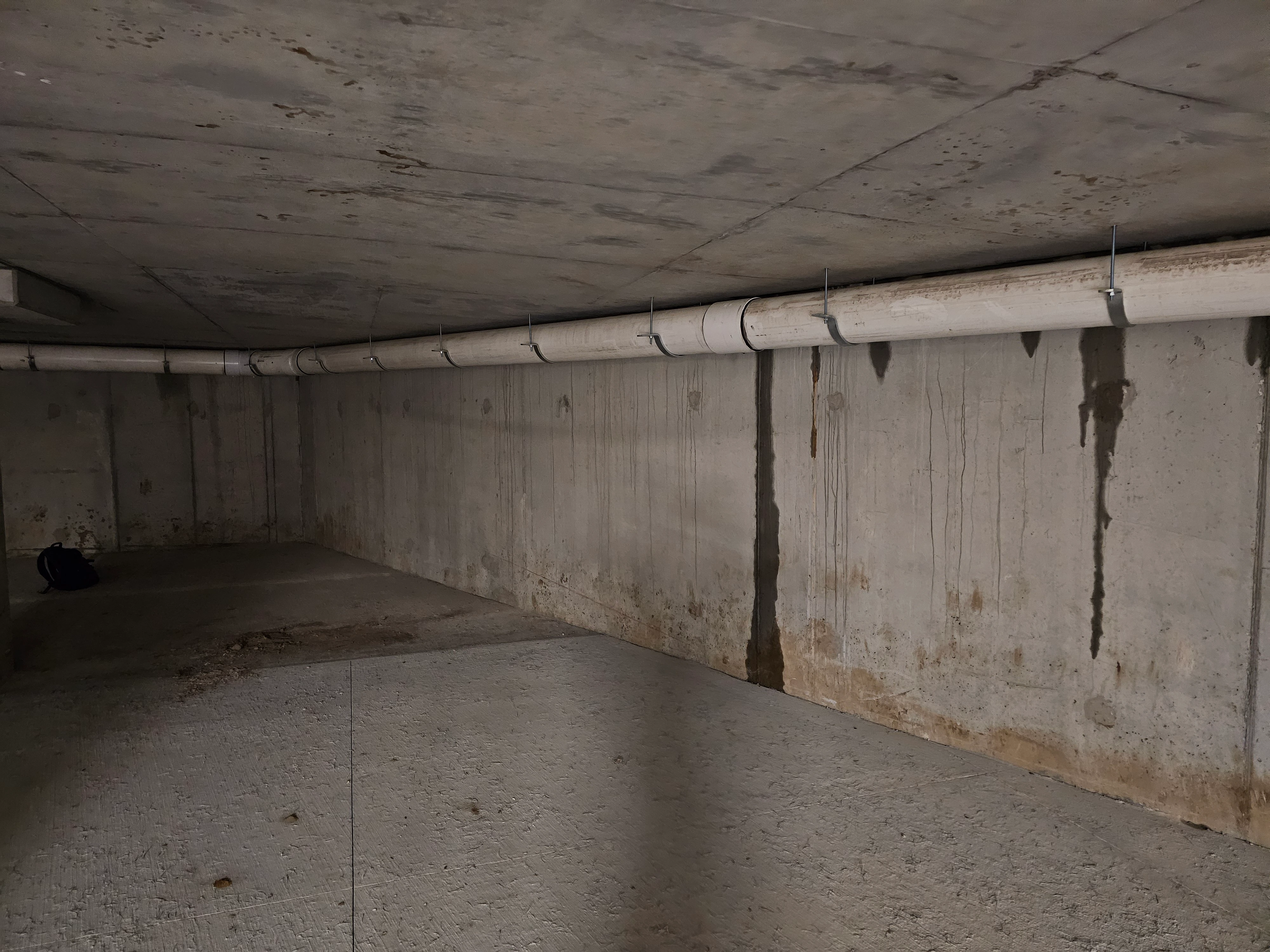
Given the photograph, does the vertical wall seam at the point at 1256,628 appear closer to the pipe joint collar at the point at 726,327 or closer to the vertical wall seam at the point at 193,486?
the pipe joint collar at the point at 726,327

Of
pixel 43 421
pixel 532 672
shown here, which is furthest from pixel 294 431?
pixel 532 672

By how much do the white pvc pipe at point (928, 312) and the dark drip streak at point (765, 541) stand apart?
41 cm

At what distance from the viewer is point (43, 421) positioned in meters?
7.33

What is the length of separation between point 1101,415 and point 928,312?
2.41 ft

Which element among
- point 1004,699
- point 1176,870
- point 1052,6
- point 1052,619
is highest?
point 1052,6

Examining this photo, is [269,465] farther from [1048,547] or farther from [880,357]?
[1048,547]

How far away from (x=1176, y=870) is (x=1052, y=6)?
8.47 feet

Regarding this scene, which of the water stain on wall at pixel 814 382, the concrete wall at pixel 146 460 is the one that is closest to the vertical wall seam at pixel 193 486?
the concrete wall at pixel 146 460

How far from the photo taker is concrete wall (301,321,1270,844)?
2467 millimetres

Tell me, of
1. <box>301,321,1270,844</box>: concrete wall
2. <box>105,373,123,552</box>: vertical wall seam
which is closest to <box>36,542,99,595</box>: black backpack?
<box>105,373,123,552</box>: vertical wall seam

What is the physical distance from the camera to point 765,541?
3807 millimetres

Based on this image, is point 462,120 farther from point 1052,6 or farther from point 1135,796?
point 1135,796

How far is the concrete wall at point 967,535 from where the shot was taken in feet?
8.09

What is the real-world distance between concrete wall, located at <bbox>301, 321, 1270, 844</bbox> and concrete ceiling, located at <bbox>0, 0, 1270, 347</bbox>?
56cm
